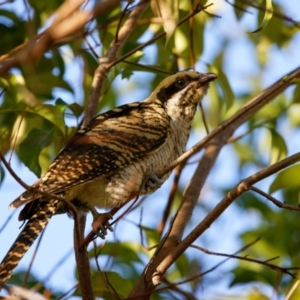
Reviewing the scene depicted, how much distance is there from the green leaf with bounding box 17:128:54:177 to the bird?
0.29 feet

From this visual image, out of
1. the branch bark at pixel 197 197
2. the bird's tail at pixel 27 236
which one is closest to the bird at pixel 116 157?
the bird's tail at pixel 27 236

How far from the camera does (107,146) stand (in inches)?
146

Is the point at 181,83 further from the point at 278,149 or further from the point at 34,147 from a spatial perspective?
the point at 34,147

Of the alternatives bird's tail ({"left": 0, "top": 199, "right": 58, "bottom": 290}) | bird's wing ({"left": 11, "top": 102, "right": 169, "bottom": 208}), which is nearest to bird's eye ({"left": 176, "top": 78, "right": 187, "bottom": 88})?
bird's wing ({"left": 11, "top": 102, "right": 169, "bottom": 208})

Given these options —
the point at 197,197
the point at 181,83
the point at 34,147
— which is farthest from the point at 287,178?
the point at 34,147

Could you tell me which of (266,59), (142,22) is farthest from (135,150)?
(266,59)

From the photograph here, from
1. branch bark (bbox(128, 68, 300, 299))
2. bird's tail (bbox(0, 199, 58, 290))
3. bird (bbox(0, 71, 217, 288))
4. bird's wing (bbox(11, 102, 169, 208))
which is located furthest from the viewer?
bird's wing (bbox(11, 102, 169, 208))

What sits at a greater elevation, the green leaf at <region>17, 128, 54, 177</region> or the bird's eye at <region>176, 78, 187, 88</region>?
the bird's eye at <region>176, 78, 187, 88</region>

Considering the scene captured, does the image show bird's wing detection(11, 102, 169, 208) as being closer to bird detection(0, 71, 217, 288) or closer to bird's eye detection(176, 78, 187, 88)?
bird detection(0, 71, 217, 288)

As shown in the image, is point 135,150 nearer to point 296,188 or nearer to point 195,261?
point 195,261

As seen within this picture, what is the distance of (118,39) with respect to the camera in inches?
150

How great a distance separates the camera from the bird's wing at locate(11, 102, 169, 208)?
3381mm

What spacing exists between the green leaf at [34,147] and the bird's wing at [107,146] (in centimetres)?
8

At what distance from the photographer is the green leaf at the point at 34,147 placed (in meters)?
3.52
